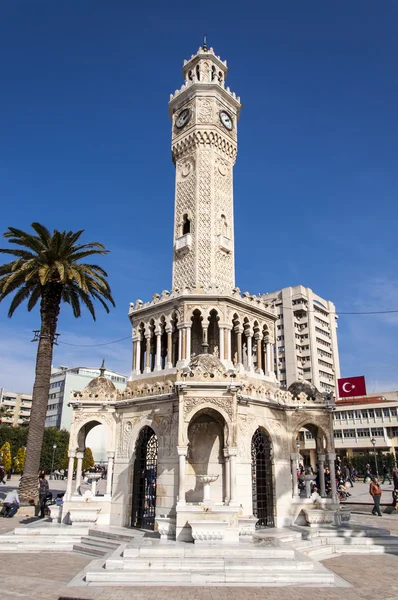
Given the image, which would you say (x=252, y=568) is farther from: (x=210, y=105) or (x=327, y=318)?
(x=327, y=318)

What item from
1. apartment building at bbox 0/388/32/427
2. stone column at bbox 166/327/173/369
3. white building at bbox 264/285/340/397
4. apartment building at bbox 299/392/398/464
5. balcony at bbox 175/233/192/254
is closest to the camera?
stone column at bbox 166/327/173/369

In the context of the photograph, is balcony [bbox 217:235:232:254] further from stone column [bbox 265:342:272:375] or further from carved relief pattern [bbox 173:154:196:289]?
stone column [bbox 265:342:272:375]

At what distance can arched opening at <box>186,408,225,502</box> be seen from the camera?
17.5 metres

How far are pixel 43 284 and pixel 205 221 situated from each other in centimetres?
910

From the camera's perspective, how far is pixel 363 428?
67.4 m

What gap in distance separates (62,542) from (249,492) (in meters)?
6.95

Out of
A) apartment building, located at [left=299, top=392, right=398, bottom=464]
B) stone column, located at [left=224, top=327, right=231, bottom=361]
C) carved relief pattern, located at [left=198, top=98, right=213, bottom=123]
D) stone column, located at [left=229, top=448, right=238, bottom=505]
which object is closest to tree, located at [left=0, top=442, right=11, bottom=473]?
stone column, located at [left=224, top=327, right=231, bottom=361]

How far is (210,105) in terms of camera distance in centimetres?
2781

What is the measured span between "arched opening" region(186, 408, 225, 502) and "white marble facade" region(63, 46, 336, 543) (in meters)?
0.04

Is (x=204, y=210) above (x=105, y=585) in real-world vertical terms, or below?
above

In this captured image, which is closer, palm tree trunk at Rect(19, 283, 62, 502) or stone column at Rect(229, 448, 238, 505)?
stone column at Rect(229, 448, 238, 505)

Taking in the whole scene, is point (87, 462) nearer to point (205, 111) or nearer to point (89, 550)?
point (89, 550)

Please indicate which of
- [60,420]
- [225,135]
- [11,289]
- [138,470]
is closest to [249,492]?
[138,470]

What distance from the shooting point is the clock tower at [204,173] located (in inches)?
987
